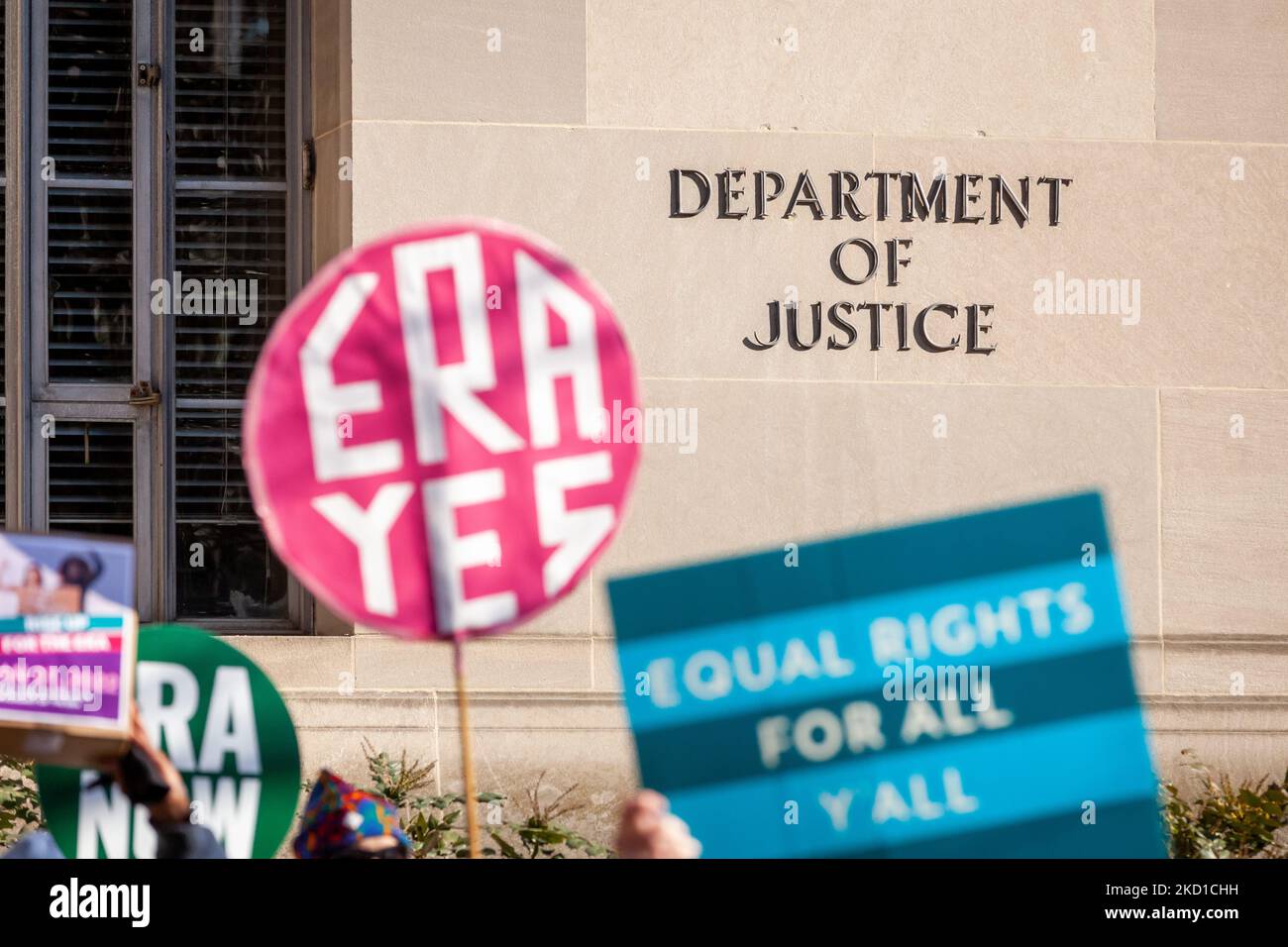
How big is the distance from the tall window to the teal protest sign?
79.9 inches

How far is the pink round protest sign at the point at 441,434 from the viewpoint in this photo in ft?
11.0

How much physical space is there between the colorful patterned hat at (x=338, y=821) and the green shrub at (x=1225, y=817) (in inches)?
158

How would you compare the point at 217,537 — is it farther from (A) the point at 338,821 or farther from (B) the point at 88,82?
(A) the point at 338,821

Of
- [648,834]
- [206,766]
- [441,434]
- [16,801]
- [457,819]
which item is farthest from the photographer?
[457,819]

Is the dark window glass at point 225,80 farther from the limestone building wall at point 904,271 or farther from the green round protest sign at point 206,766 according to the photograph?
the green round protest sign at point 206,766

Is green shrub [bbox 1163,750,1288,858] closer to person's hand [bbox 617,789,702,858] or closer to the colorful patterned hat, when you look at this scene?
person's hand [bbox 617,789,702,858]

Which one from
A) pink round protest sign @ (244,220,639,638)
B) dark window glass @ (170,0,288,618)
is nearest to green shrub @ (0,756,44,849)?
dark window glass @ (170,0,288,618)

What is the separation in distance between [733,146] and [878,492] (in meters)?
1.72

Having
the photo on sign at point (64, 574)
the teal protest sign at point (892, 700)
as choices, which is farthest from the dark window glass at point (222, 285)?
the photo on sign at point (64, 574)

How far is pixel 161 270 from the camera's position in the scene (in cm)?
779

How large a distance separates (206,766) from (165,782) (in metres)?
0.12

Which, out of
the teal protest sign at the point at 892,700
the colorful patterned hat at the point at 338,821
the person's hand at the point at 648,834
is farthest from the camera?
the teal protest sign at the point at 892,700

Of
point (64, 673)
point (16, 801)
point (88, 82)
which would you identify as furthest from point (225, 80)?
point (64, 673)

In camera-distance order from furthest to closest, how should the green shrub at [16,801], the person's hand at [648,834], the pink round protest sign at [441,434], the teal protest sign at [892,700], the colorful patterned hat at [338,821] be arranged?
the teal protest sign at [892,700] < the green shrub at [16,801] < the colorful patterned hat at [338,821] < the person's hand at [648,834] < the pink round protest sign at [441,434]
